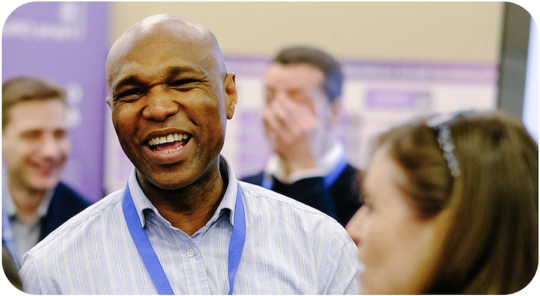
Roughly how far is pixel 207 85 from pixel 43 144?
127cm

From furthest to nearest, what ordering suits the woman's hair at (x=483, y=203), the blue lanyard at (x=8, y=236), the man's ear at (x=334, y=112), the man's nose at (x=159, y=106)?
the man's ear at (x=334, y=112) < the blue lanyard at (x=8, y=236) < the man's nose at (x=159, y=106) < the woman's hair at (x=483, y=203)

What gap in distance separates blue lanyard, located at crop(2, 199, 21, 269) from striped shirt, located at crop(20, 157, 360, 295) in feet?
1.97

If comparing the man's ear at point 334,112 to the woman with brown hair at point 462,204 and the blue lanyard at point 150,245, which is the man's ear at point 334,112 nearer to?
the blue lanyard at point 150,245

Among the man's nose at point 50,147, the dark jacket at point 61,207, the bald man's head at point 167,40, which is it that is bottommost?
the dark jacket at point 61,207

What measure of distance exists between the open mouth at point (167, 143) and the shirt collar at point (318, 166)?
0.74 metres

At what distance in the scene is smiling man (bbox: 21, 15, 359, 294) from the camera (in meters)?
1.31

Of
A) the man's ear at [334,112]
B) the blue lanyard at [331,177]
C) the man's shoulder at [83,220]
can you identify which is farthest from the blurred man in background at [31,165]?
the man's ear at [334,112]

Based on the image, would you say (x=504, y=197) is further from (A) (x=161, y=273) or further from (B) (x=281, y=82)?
(B) (x=281, y=82)

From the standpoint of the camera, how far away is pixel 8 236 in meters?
1.99

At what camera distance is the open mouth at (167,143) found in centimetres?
130

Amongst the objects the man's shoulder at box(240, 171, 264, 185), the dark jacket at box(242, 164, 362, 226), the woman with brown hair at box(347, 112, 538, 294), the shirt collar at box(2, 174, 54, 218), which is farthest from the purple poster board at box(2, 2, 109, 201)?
the woman with brown hair at box(347, 112, 538, 294)

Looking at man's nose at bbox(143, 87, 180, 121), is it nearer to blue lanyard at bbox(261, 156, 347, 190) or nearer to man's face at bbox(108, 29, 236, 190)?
man's face at bbox(108, 29, 236, 190)

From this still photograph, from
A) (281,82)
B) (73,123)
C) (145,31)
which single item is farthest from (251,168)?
(145,31)

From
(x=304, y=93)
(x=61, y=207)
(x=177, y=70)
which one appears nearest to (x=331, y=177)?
(x=304, y=93)
